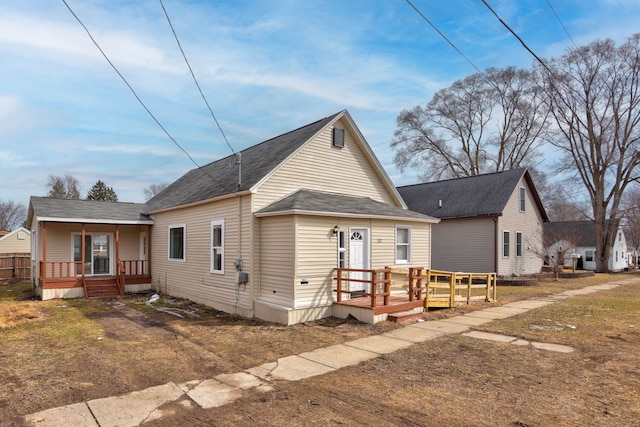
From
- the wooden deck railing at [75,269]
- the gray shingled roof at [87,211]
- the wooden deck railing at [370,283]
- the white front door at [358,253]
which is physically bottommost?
the wooden deck railing at [75,269]

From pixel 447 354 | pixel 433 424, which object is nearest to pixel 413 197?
pixel 447 354

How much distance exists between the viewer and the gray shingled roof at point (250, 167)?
1228 centimetres

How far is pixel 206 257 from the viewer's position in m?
13.4

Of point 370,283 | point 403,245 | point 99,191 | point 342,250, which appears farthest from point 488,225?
point 99,191

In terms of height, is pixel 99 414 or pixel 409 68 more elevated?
pixel 409 68

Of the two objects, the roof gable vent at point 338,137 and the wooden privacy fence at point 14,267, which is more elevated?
the roof gable vent at point 338,137

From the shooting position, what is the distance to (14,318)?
37.3 ft

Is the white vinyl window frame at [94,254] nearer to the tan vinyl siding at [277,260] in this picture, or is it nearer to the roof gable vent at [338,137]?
the tan vinyl siding at [277,260]

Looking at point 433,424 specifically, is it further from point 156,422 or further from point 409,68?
point 409,68

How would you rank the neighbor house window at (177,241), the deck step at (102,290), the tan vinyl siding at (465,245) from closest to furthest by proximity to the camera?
the neighbor house window at (177,241), the deck step at (102,290), the tan vinyl siding at (465,245)

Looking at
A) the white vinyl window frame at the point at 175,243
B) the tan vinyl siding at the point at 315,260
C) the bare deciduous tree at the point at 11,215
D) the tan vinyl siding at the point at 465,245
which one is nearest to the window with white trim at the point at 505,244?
the tan vinyl siding at the point at 465,245

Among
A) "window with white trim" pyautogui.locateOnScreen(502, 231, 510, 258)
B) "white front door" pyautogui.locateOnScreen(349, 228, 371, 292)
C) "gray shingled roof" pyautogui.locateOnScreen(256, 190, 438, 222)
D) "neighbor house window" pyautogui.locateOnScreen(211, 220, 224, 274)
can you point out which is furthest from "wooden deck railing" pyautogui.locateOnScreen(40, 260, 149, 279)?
"window with white trim" pyautogui.locateOnScreen(502, 231, 510, 258)

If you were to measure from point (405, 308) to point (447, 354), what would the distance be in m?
3.29

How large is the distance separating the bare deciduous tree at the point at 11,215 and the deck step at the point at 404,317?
7897cm
